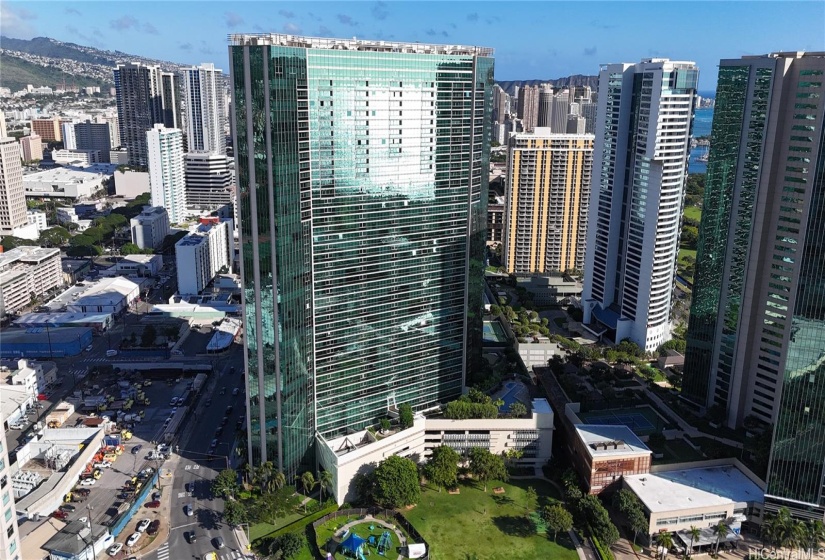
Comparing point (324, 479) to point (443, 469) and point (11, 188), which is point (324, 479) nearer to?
point (443, 469)

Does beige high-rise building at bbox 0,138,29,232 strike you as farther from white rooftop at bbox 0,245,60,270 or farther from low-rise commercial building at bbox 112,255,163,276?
low-rise commercial building at bbox 112,255,163,276

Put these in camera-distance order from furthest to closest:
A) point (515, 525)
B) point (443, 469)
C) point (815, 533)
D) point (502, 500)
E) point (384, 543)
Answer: point (443, 469), point (502, 500), point (515, 525), point (384, 543), point (815, 533)

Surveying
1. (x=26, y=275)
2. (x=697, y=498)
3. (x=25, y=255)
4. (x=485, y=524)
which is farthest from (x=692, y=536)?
(x=25, y=255)

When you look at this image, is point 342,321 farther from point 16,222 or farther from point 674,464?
point 16,222

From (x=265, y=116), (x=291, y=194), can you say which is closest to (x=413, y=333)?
(x=291, y=194)

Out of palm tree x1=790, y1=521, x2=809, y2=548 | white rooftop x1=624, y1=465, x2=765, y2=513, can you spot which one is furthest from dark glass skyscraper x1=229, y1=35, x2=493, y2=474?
palm tree x1=790, y1=521, x2=809, y2=548

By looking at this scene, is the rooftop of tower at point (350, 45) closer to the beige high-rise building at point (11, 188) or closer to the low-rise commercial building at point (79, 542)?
the low-rise commercial building at point (79, 542)
